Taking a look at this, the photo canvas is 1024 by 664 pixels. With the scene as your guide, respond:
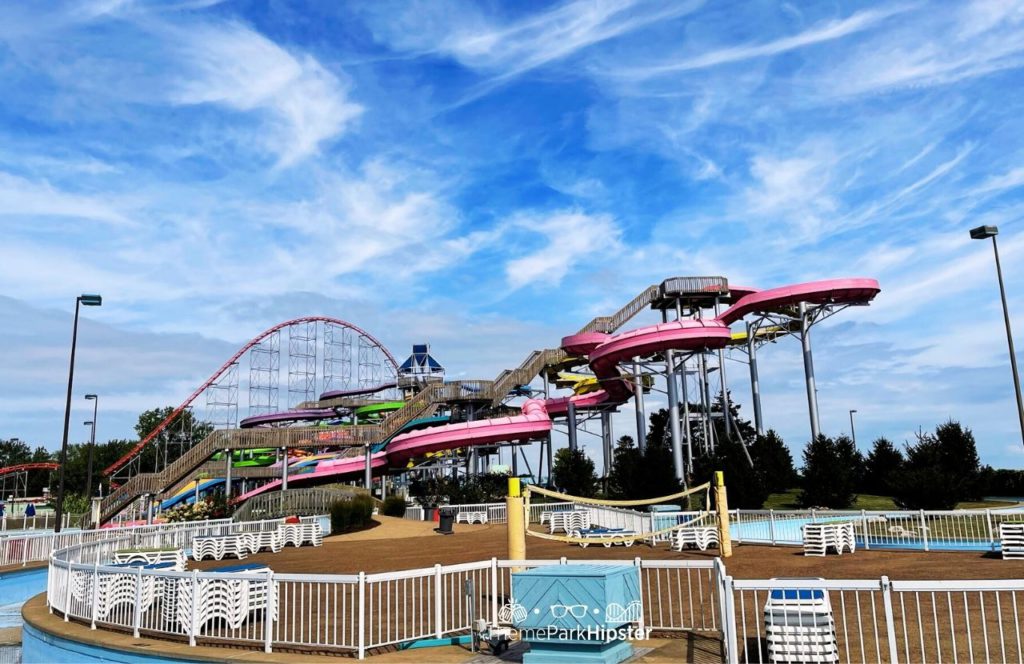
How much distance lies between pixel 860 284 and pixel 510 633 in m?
37.6

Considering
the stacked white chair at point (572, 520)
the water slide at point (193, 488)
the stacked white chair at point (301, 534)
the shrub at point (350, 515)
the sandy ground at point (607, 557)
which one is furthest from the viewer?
the water slide at point (193, 488)

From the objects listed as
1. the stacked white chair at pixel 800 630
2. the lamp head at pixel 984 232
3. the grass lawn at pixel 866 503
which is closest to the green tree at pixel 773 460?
the grass lawn at pixel 866 503

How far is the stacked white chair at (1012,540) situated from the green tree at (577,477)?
88.1 ft

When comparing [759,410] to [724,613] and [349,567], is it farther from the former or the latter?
[724,613]

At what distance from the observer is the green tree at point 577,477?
44.3 meters

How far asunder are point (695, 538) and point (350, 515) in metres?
17.1

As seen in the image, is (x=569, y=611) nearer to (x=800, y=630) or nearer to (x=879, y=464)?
(x=800, y=630)

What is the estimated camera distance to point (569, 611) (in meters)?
8.38

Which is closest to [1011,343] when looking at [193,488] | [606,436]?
[606,436]

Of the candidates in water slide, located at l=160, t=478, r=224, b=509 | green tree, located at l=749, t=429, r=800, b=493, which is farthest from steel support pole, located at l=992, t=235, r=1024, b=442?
water slide, located at l=160, t=478, r=224, b=509

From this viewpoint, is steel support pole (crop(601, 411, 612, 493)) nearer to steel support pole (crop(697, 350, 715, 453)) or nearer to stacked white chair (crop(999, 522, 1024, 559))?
steel support pole (crop(697, 350, 715, 453))

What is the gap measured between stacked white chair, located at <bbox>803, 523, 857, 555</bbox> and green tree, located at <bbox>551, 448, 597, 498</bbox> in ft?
81.0

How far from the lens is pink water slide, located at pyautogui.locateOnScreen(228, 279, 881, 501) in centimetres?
3928

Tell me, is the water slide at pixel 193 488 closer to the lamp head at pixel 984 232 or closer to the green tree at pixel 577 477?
the green tree at pixel 577 477
